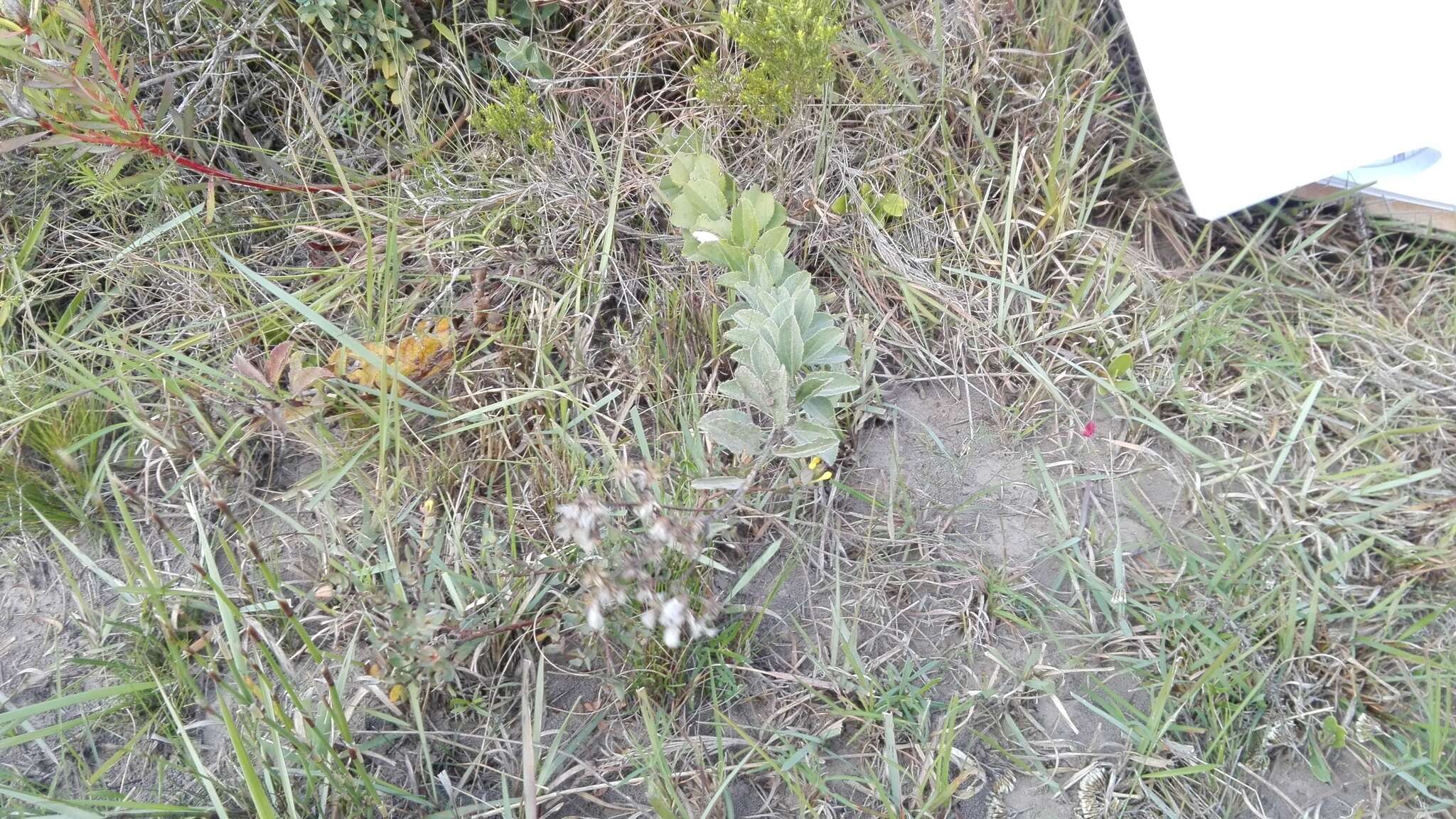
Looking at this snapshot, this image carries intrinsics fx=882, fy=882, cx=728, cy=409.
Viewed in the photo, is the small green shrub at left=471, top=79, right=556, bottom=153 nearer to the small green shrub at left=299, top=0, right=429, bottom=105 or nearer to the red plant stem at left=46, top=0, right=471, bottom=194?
the red plant stem at left=46, top=0, right=471, bottom=194

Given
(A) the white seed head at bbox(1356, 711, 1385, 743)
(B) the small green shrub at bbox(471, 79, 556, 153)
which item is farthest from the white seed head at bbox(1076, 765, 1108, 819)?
(B) the small green shrub at bbox(471, 79, 556, 153)

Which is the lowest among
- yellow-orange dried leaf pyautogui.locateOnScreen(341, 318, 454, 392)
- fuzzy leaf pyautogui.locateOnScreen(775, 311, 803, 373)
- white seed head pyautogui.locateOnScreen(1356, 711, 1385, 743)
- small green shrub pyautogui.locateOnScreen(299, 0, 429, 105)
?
white seed head pyautogui.locateOnScreen(1356, 711, 1385, 743)

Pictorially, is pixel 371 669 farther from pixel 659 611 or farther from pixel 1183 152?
pixel 1183 152

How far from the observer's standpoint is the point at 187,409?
6.00 feet

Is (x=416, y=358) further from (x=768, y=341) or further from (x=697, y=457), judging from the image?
(x=768, y=341)

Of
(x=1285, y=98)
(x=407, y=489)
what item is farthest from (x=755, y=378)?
(x=1285, y=98)

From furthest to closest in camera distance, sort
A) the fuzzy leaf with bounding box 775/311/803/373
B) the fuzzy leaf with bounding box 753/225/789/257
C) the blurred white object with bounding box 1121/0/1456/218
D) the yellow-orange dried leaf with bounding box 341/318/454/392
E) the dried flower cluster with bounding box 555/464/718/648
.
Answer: the blurred white object with bounding box 1121/0/1456/218 → the yellow-orange dried leaf with bounding box 341/318/454/392 → the fuzzy leaf with bounding box 753/225/789/257 → the fuzzy leaf with bounding box 775/311/803/373 → the dried flower cluster with bounding box 555/464/718/648

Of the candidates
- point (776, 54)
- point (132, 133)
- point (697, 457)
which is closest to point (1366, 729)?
point (697, 457)

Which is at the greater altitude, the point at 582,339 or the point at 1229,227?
the point at 582,339

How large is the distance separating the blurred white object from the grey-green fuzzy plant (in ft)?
3.23

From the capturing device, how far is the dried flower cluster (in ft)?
4.50

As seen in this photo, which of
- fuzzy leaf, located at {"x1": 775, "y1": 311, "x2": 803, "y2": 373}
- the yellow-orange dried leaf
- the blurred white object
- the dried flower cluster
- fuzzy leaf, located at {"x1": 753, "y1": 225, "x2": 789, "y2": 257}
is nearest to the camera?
the dried flower cluster

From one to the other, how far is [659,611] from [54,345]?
4.88 ft

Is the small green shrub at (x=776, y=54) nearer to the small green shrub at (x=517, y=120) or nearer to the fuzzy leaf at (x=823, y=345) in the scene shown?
the small green shrub at (x=517, y=120)
